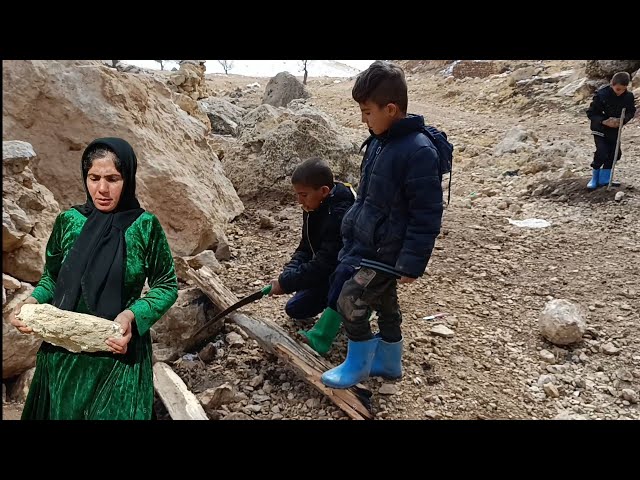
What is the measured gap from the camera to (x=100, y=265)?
1911 mm

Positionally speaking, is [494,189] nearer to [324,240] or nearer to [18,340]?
[324,240]

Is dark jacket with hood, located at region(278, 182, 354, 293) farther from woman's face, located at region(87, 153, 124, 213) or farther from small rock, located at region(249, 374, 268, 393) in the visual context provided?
woman's face, located at region(87, 153, 124, 213)

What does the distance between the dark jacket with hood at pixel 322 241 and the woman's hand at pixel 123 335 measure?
4.45 feet

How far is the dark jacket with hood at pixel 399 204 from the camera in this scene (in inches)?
93.1

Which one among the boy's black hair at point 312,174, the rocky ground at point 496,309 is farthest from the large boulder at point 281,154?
the boy's black hair at point 312,174

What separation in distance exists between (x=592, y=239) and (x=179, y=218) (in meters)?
3.85

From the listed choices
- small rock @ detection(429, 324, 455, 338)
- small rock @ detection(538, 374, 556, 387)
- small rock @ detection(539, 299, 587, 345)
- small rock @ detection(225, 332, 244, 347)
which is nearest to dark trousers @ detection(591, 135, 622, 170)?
small rock @ detection(539, 299, 587, 345)

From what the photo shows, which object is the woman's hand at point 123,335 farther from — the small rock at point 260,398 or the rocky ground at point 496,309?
the small rock at point 260,398

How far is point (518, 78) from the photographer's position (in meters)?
13.8

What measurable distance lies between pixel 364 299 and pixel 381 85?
1053mm

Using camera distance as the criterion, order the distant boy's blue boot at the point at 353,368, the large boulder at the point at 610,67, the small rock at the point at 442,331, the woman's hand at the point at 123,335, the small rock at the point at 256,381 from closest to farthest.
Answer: the woman's hand at the point at 123,335 < the distant boy's blue boot at the point at 353,368 < the small rock at the point at 256,381 < the small rock at the point at 442,331 < the large boulder at the point at 610,67

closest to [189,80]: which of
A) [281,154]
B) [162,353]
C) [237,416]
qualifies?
[281,154]

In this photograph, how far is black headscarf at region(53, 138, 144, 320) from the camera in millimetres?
1917

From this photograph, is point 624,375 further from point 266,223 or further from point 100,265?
point 266,223
